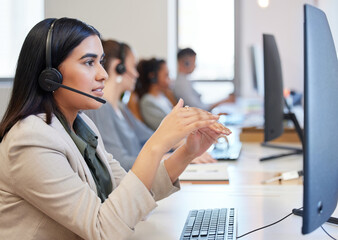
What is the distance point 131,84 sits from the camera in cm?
235

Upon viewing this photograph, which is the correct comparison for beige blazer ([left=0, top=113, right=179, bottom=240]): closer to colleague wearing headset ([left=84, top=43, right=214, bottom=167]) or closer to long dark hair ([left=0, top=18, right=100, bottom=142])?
long dark hair ([left=0, top=18, right=100, bottom=142])

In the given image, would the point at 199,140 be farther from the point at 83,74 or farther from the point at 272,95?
the point at 272,95

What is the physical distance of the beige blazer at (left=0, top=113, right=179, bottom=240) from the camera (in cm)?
84

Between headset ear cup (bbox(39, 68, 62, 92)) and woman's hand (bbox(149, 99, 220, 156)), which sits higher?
headset ear cup (bbox(39, 68, 62, 92))

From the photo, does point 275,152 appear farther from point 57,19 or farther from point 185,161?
point 57,19

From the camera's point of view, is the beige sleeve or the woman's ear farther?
the woman's ear

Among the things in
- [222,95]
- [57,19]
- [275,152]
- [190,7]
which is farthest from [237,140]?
[222,95]

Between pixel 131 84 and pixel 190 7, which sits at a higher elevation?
pixel 190 7

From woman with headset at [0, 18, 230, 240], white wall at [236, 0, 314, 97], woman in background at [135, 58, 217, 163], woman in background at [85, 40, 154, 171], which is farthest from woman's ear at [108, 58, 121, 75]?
white wall at [236, 0, 314, 97]

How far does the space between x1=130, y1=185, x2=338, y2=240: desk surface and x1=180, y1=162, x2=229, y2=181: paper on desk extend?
77mm

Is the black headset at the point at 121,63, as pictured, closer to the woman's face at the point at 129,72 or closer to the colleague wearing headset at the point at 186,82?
the woman's face at the point at 129,72

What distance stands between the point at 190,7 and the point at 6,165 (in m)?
4.04

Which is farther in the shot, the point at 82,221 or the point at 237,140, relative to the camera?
the point at 237,140

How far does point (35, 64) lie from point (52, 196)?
299mm
